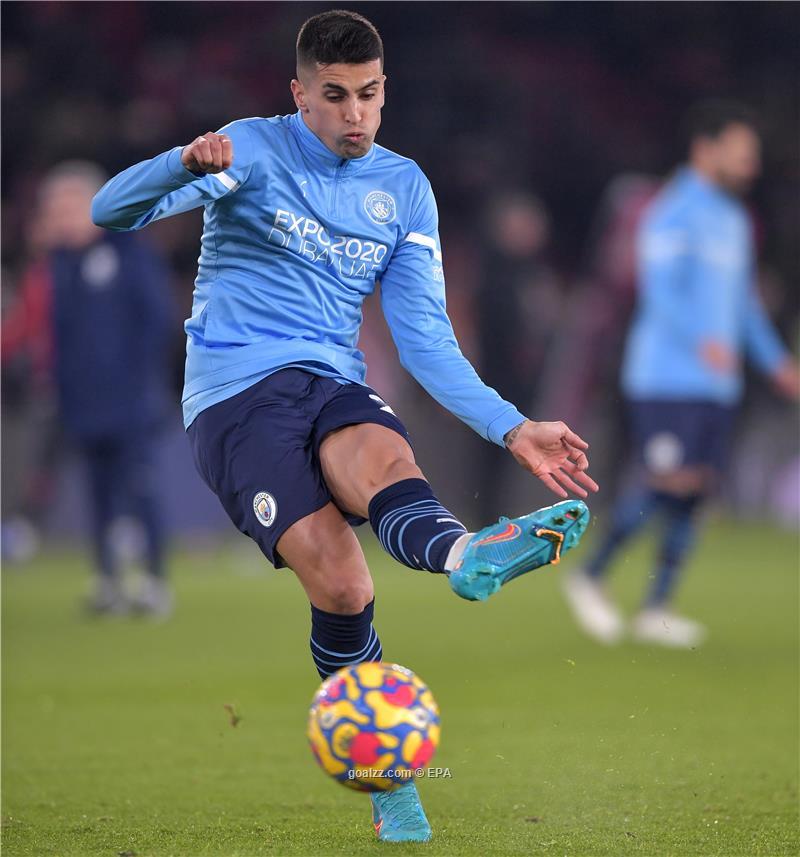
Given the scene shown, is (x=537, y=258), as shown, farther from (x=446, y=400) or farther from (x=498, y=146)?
(x=446, y=400)

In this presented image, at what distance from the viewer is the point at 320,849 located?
402cm

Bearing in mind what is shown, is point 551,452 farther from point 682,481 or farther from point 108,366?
point 108,366

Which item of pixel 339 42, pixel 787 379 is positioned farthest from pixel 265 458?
pixel 787 379

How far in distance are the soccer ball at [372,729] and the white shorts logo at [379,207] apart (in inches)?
53.3

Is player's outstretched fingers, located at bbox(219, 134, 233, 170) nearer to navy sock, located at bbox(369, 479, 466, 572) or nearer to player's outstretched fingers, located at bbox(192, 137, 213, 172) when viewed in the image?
player's outstretched fingers, located at bbox(192, 137, 213, 172)

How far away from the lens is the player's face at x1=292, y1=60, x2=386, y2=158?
426 centimetres

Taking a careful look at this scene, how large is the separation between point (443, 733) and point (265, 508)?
6.42ft

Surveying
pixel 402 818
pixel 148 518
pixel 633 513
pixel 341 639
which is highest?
pixel 341 639

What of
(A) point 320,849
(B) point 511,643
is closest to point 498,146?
(B) point 511,643

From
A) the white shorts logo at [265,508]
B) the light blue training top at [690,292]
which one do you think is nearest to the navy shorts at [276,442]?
the white shorts logo at [265,508]

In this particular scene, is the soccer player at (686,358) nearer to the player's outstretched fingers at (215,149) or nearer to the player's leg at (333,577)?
the player's leg at (333,577)

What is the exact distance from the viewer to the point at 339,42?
425 cm

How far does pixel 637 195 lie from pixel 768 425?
101 inches

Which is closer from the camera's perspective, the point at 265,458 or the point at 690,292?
the point at 265,458
